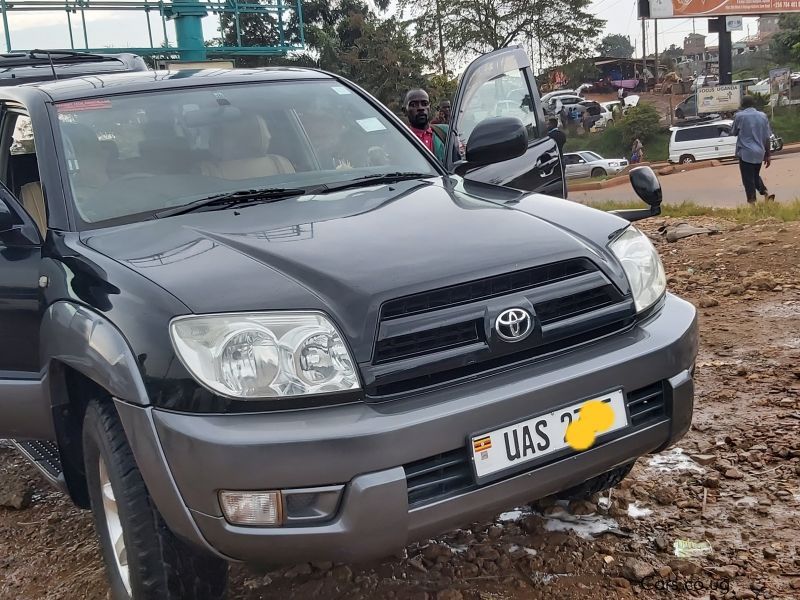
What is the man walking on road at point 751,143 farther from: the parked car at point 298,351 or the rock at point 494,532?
the rock at point 494,532

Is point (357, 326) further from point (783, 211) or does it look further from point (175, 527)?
point (783, 211)

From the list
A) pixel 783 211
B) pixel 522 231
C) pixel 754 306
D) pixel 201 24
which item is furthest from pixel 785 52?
pixel 522 231

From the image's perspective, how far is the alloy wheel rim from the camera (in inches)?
89.3

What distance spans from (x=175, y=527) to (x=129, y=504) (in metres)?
0.17

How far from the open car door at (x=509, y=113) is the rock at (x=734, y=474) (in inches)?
62.2

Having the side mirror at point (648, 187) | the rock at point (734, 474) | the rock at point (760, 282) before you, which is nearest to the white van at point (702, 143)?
the rock at point (760, 282)

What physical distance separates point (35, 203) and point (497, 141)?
1.77m

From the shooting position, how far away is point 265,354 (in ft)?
6.47

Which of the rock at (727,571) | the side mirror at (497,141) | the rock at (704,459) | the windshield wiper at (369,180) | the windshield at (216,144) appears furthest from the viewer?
the side mirror at (497,141)

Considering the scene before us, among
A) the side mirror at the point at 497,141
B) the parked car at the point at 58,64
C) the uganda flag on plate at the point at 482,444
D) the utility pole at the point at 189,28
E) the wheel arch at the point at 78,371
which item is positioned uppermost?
the utility pole at the point at 189,28

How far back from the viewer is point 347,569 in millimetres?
2629

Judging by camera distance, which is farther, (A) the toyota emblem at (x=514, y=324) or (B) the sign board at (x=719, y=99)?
(B) the sign board at (x=719, y=99)

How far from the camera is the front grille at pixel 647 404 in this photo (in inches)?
89.5

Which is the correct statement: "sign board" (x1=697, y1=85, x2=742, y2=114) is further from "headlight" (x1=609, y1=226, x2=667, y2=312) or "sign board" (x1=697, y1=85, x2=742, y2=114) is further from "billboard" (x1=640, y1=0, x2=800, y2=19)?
"headlight" (x1=609, y1=226, x2=667, y2=312)
